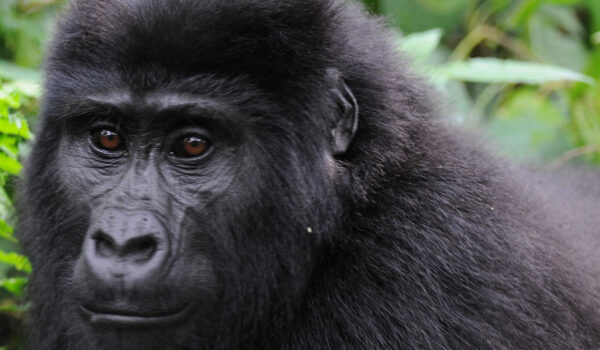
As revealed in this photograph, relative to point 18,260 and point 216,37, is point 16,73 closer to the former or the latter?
point 18,260

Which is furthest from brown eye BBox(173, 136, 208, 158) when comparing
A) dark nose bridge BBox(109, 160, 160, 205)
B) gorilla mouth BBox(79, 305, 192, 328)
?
gorilla mouth BBox(79, 305, 192, 328)

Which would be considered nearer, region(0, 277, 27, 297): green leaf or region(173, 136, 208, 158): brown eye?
region(173, 136, 208, 158): brown eye

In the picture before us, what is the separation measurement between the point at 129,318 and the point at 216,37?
1135mm

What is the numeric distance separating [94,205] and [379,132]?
1216 millimetres

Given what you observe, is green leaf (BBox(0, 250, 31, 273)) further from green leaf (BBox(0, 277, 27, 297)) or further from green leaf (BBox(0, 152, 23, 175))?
green leaf (BBox(0, 152, 23, 175))

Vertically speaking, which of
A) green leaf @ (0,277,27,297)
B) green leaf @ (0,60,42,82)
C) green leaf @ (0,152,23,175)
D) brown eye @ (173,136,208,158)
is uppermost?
brown eye @ (173,136,208,158)

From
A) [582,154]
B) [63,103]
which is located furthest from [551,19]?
[63,103]

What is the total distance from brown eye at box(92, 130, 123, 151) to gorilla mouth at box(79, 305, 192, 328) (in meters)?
0.69

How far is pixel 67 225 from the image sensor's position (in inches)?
138

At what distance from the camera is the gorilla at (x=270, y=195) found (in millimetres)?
3281

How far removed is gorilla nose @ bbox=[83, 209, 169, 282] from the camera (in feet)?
9.73

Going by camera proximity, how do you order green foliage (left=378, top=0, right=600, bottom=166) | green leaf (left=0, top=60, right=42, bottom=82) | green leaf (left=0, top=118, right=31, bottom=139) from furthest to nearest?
green foliage (left=378, top=0, right=600, bottom=166)
green leaf (left=0, top=60, right=42, bottom=82)
green leaf (left=0, top=118, right=31, bottom=139)

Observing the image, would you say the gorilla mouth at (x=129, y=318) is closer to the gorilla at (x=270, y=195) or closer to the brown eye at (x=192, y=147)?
the gorilla at (x=270, y=195)

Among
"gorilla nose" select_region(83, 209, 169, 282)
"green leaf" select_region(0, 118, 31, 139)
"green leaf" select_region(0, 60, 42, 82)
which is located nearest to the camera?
"gorilla nose" select_region(83, 209, 169, 282)
